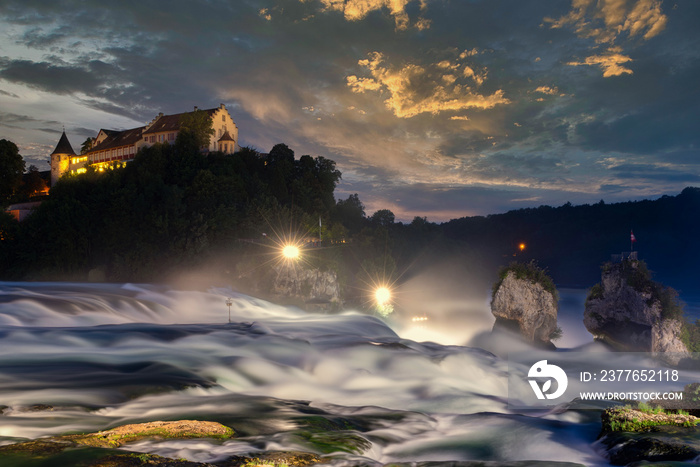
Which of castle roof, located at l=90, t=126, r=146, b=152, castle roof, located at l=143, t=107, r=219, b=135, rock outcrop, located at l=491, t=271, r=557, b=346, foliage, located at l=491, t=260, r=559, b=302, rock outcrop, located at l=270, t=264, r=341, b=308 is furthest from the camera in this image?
castle roof, located at l=90, t=126, r=146, b=152

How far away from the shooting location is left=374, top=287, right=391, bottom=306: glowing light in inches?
2880

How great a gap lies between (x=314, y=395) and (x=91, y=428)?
32.1 feet

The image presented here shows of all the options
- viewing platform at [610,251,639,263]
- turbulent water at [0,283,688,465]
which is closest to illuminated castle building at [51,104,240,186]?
turbulent water at [0,283,688,465]

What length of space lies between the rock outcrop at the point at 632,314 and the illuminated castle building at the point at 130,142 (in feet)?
208

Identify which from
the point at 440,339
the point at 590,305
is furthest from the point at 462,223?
the point at 590,305

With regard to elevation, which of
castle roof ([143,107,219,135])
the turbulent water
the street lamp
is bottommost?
the turbulent water

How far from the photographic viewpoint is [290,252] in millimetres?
60062

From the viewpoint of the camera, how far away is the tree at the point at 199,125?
7288 centimetres

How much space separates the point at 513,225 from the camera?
160875 mm

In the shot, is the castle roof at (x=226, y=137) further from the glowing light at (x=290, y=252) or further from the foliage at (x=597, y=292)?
the foliage at (x=597, y=292)

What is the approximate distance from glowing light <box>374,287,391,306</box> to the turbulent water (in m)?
39.3

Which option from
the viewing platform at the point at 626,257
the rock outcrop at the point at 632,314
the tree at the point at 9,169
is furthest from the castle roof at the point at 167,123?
the rock outcrop at the point at 632,314
